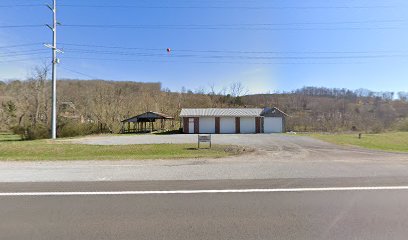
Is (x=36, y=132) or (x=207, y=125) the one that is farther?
(x=207, y=125)

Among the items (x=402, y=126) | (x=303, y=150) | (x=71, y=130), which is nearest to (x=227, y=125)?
(x=71, y=130)

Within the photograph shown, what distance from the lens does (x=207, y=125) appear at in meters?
45.6

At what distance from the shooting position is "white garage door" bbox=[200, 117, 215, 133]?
4548 centimetres

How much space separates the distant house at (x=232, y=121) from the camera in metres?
45.2

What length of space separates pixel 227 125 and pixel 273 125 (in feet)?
23.8

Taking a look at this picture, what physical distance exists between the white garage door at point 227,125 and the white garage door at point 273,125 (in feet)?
17.2

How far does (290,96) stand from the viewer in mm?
102500

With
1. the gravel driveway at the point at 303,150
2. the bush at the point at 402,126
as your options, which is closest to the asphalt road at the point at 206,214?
the gravel driveway at the point at 303,150

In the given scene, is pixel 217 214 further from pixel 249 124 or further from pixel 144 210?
pixel 249 124

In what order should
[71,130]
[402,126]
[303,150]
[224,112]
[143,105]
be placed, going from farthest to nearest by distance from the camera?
[143,105]
[402,126]
[224,112]
[71,130]
[303,150]

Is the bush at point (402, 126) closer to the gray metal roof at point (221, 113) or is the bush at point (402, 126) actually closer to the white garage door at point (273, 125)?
the white garage door at point (273, 125)

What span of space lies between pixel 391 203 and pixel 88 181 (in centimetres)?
710

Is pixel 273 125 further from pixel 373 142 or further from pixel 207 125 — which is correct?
pixel 373 142

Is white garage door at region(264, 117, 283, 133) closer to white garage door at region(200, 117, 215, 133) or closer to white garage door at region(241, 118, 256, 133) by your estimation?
white garage door at region(241, 118, 256, 133)
